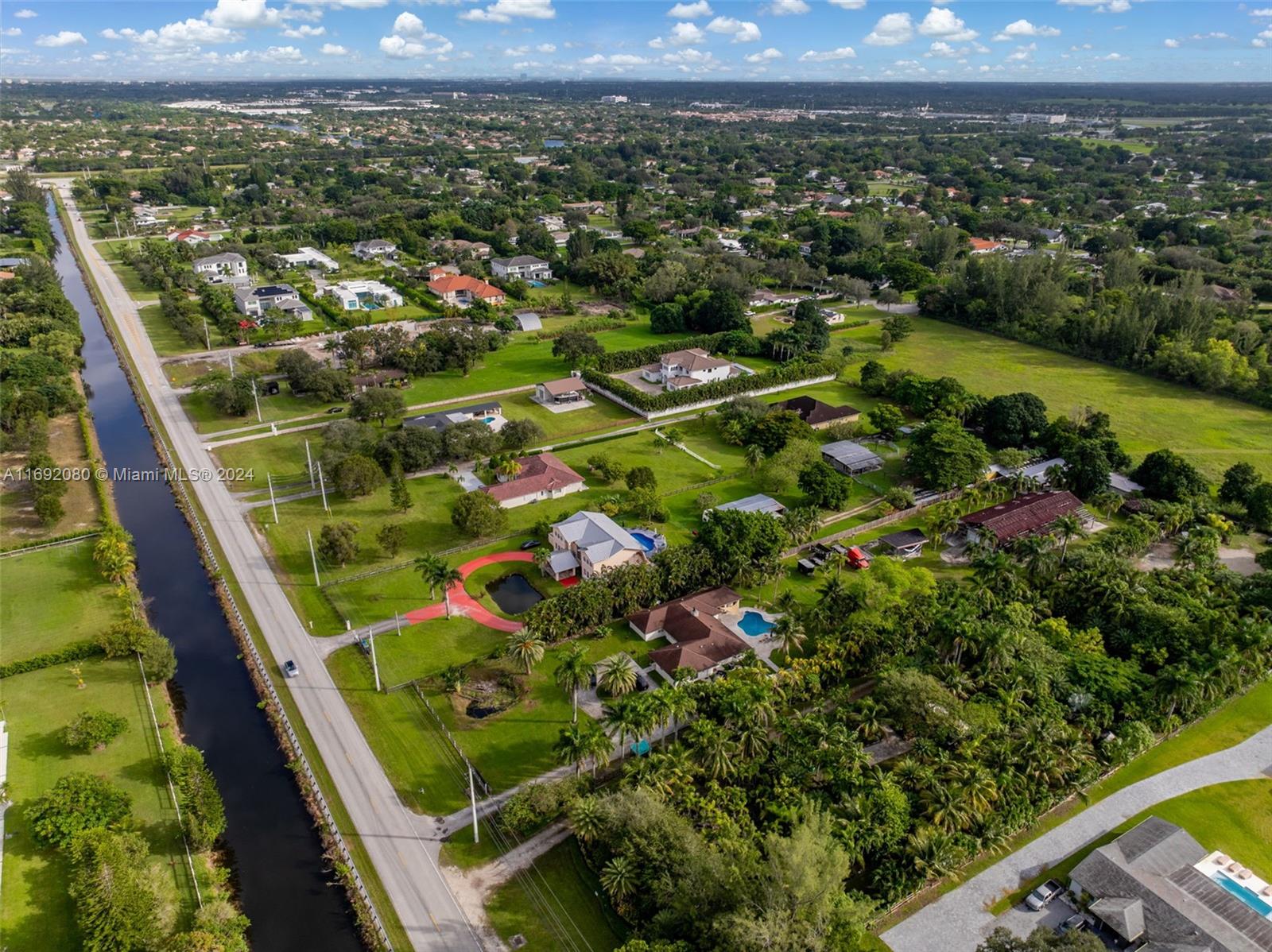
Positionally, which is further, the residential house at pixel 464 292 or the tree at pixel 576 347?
the residential house at pixel 464 292

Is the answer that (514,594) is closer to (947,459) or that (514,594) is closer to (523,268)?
(947,459)

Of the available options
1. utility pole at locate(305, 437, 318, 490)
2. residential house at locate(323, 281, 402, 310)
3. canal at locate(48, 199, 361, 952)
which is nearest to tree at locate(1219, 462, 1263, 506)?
canal at locate(48, 199, 361, 952)

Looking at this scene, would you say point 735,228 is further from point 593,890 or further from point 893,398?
point 593,890

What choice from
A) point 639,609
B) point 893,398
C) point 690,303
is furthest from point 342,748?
point 690,303

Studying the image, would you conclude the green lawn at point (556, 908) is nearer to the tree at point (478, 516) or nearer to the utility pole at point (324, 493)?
the tree at point (478, 516)

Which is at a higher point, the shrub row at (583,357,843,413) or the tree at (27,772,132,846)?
the shrub row at (583,357,843,413)

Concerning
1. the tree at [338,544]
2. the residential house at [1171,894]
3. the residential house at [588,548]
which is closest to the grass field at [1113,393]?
the residential house at [1171,894]

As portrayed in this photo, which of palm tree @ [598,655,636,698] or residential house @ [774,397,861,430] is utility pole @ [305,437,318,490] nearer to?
palm tree @ [598,655,636,698]
